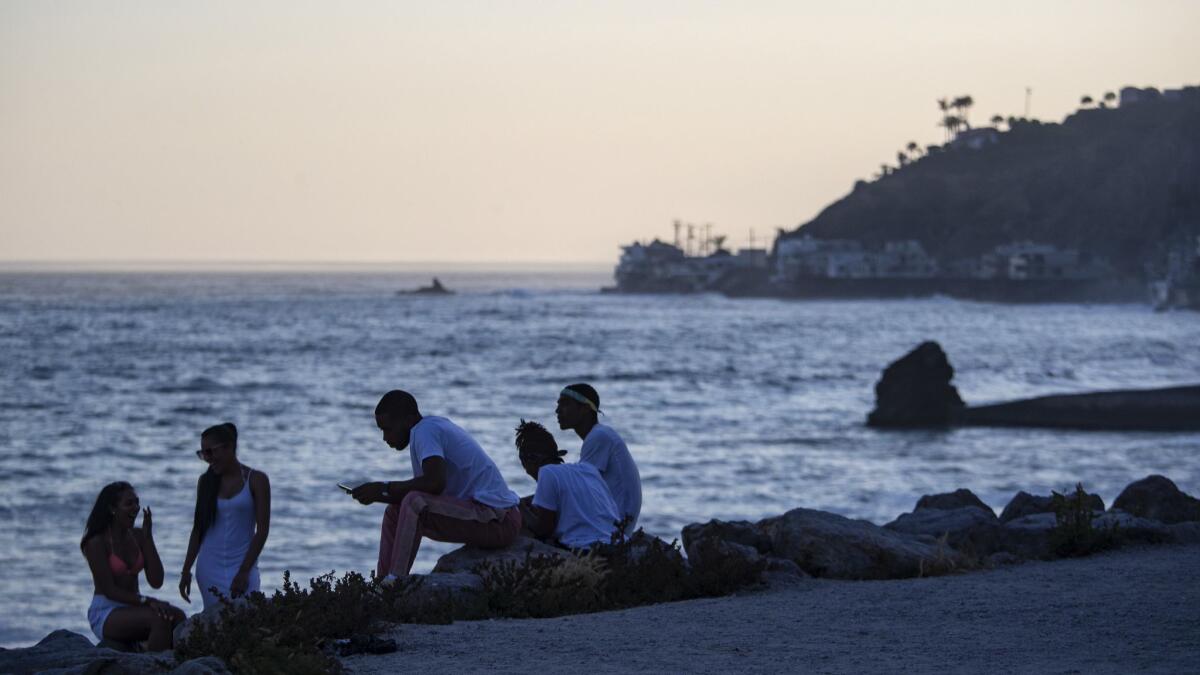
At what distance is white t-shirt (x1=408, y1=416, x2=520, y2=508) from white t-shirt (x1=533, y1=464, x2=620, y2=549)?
1.94 ft

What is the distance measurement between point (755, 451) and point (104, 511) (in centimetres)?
2173

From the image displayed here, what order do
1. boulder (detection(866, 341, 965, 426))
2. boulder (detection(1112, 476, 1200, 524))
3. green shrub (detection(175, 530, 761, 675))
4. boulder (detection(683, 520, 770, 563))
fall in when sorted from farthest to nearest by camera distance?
boulder (detection(866, 341, 965, 426)) < boulder (detection(1112, 476, 1200, 524)) < boulder (detection(683, 520, 770, 563)) < green shrub (detection(175, 530, 761, 675))

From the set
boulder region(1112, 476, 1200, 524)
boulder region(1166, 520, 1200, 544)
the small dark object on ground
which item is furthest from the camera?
boulder region(1112, 476, 1200, 524)

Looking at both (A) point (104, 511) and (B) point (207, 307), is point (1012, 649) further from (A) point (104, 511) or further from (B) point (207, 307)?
(B) point (207, 307)

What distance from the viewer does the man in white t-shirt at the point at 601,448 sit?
994 cm

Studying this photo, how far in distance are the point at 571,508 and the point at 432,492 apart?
127 centimetres

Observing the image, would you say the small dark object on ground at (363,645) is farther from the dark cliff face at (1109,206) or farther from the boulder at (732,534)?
the dark cliff face at (1109,206)

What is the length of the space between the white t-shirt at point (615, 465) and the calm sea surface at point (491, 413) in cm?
611

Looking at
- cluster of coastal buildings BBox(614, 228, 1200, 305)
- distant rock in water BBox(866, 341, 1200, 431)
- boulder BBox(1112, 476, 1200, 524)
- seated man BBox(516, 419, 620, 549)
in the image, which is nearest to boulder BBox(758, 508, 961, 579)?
seated man BBox(516, 419, 620, 549)

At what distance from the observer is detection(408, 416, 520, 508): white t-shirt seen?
9172 millimetres

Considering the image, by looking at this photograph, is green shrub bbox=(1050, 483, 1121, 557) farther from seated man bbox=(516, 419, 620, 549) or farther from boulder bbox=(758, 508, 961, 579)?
seated man bbox=(516, 419, 620, 549)

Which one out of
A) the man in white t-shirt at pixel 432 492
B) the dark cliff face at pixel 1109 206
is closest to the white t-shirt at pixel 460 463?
the man in white t-shirt at pixel 432 492

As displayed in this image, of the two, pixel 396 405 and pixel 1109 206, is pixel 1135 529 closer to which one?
pixel 396 405

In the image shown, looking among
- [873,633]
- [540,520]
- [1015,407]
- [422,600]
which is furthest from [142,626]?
[1015,407]
